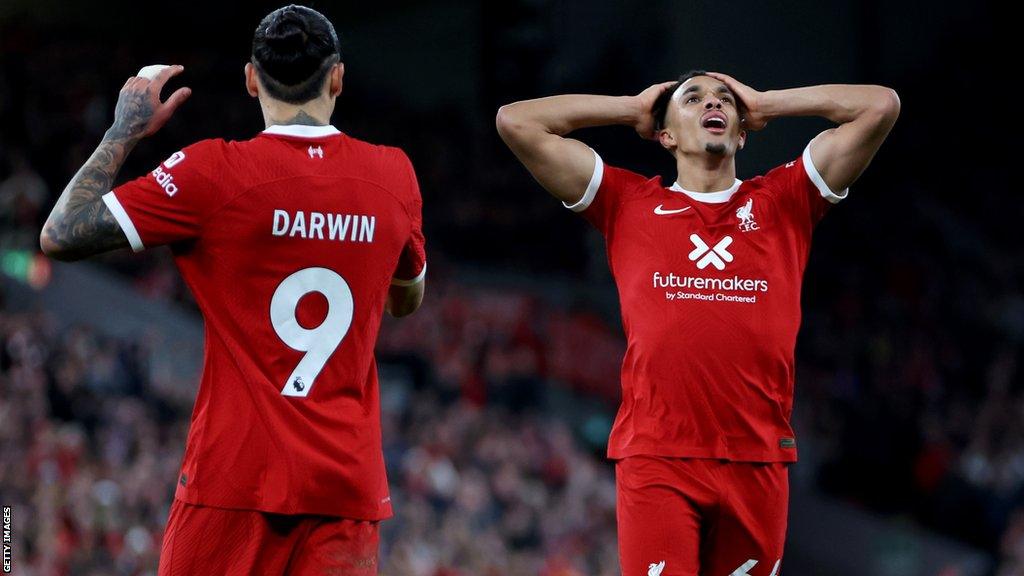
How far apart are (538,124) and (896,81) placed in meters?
17.1

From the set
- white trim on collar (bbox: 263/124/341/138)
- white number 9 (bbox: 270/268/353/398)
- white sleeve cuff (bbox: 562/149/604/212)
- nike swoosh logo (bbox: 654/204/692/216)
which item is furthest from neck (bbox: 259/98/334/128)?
nike swoosh logo (bbox: 654/204/692/216)

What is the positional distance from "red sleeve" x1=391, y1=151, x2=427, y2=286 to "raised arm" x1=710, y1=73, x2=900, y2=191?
1462 millimetres

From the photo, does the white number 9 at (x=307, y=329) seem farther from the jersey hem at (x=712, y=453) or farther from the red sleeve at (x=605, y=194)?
the red sleeve at (x=605, y=194)

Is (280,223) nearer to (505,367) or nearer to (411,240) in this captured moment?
(411,240)

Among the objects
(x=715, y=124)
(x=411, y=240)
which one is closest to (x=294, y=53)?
(x=411, y=240)

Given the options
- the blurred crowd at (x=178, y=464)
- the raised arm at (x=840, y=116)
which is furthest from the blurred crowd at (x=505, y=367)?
the raised arm at (x=840, y=116)

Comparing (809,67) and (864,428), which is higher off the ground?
(809,67)

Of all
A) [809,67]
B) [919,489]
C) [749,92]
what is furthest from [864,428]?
[749,92]

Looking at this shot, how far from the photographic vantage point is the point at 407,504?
12141mm

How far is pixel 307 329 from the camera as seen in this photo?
3.79m

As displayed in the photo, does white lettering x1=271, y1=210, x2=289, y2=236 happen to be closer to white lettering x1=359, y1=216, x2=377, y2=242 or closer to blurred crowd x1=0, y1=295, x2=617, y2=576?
white lettering x1=359, y1=216, x2=377, y2=242

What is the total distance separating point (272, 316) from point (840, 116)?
92.2 inches

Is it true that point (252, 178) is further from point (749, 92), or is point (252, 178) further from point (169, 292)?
point (169, 292)

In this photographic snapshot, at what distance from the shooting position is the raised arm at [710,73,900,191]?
197 inches
